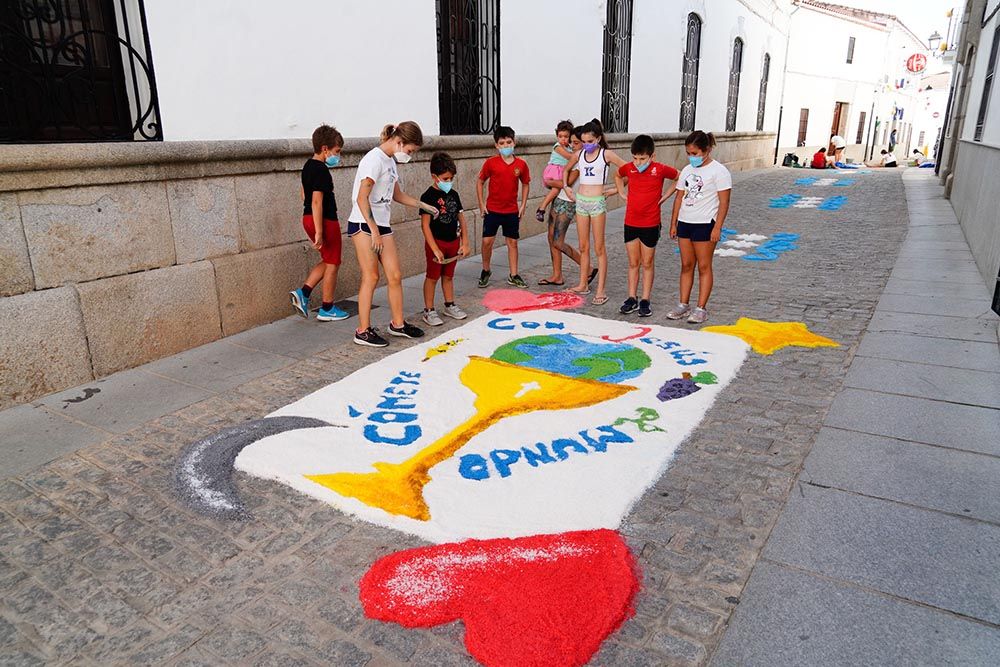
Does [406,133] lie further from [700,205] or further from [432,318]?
[700,205]

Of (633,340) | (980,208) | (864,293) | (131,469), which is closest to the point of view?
(131,469)

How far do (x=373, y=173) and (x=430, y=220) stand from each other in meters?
0.85

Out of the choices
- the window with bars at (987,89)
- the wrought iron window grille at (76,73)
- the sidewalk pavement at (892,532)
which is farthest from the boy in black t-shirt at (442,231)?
the window with bars at (987,89)

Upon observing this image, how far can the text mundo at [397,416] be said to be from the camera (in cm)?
390

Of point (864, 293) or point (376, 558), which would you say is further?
point (864, 293)

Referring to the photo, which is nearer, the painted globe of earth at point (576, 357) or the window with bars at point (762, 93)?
the painted globe of earth at point (576, 357)

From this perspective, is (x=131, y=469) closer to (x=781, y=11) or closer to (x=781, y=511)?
(x=781, y=511)

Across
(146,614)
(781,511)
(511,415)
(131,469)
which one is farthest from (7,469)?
(781,511)

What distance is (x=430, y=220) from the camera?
595cm

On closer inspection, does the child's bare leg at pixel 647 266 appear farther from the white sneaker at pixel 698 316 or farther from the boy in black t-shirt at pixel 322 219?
the boy in black t-shirt at pixel 322 219

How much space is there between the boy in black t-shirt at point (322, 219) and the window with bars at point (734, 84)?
17.8 m

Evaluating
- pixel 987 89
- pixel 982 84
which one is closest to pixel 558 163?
pixel 987 89

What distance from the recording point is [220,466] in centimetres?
359

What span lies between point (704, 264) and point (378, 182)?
3.00m
